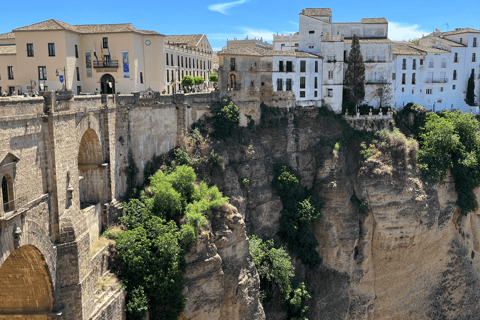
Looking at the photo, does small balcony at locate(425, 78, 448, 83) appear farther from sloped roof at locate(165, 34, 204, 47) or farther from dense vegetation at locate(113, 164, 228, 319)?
dense vegetation at locate(113, 164, 228, 319)

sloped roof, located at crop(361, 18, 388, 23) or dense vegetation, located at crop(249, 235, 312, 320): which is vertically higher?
sloped roof, located at crop(361, 18, 388, 23)

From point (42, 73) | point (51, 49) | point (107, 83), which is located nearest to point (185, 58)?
point (107, 83)

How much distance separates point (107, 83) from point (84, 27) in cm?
473

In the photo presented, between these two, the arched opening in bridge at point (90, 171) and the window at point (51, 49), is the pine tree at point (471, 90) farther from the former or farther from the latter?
the window at point (51, 49)

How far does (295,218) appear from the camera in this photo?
36500 mm

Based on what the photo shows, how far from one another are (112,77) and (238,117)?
33.6 ft

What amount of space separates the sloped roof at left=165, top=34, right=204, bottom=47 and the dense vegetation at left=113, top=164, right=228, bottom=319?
90.1 feet

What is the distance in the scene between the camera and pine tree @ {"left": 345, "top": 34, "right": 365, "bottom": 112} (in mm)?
41750

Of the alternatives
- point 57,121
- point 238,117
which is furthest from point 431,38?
point 57,121

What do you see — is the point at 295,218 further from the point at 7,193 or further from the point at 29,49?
the point at 7,193

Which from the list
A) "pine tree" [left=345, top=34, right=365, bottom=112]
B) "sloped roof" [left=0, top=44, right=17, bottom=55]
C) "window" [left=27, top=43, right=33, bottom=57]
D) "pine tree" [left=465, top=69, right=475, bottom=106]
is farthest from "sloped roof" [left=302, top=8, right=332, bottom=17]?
"sloped roof" [left=0, top=44, right=17, bottom=55]

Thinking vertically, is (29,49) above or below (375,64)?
above

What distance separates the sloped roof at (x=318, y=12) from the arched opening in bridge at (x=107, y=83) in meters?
19.8

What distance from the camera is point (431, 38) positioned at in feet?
168
